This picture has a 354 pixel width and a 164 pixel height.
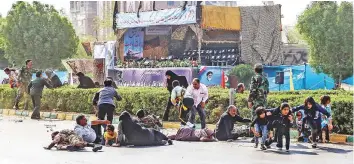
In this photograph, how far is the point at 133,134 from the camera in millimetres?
13102

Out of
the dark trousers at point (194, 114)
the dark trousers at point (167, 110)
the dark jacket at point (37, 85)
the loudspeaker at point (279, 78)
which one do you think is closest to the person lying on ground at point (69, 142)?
the dark trousers at point (194, 114)

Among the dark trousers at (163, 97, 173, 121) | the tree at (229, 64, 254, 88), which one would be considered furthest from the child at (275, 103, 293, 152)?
the tree at (229, 64, 254, 88)

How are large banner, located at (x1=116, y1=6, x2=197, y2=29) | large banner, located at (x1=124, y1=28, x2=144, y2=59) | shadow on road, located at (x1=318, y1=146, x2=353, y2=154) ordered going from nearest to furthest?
1. shadow on road, located at (x1=318, y1=146, x2=353, y2=154)
2. large banner, located at (x1=116, y1=6, x2=197, y2=29)
3. large banner, located at (x1=124, y1=28, x2=144, y2=59)

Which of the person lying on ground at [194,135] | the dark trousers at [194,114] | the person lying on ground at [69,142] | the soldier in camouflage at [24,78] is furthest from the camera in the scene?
the soldier in camouflage at [24,78]

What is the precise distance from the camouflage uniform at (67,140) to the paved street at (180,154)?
7.3 inches

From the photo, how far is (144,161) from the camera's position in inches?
427

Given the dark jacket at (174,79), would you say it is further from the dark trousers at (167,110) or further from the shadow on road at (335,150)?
the shadow on road at (335,150)

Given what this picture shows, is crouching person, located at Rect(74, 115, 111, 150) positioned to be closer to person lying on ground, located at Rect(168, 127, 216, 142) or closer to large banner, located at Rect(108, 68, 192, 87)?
person lying on ground, located at Rect(168, 127, 216, 142)

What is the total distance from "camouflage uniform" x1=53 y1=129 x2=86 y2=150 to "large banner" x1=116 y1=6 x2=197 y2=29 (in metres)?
27.3

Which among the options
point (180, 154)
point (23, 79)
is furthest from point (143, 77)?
point (180, 154)

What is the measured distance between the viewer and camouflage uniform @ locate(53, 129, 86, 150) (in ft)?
40.0

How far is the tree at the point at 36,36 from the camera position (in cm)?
5866

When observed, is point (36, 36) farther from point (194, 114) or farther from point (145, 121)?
point (145, 121)

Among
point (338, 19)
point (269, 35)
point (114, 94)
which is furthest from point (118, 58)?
point (114, 94)
